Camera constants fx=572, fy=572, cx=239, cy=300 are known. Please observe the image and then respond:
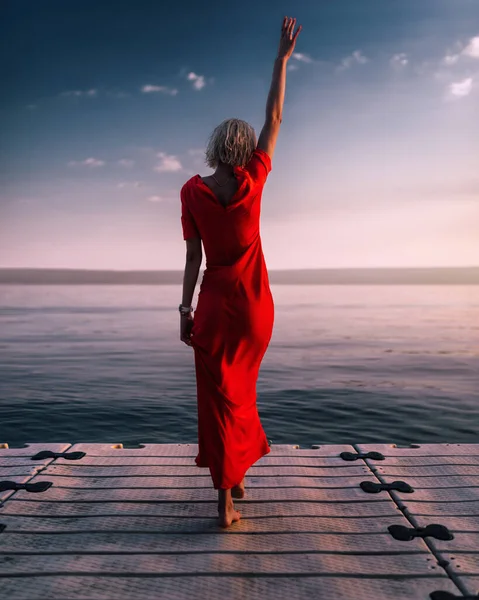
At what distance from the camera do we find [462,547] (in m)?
3.43

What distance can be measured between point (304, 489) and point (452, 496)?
1.10 metres

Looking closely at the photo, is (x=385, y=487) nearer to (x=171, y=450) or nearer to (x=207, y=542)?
(x=207, y=542)

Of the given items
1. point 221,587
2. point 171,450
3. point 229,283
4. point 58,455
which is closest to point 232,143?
point 229,283

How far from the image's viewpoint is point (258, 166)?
3.72 metres

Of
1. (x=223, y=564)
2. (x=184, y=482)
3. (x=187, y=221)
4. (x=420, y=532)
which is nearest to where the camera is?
(x=223, y=564)

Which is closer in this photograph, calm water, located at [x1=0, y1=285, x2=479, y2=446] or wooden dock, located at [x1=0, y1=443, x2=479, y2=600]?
wooden dock, located at [x1=0, y1=443, x2=479, y2=600]

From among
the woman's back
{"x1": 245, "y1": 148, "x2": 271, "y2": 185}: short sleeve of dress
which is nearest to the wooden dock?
the woman's back

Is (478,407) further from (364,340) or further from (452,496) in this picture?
(364,340)

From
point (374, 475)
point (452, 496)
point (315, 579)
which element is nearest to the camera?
point (315, 579)

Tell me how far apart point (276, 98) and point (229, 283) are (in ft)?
4.25

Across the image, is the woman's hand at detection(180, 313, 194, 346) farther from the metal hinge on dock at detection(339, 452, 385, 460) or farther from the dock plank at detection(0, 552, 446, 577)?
the metal hinge on dock at detection(339, 452, 385, 460)

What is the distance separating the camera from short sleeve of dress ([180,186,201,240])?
150 inches

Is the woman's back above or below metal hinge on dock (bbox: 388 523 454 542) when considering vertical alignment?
above

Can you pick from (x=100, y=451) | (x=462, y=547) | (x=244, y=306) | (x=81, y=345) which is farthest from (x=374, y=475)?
(x=81, y=345)
